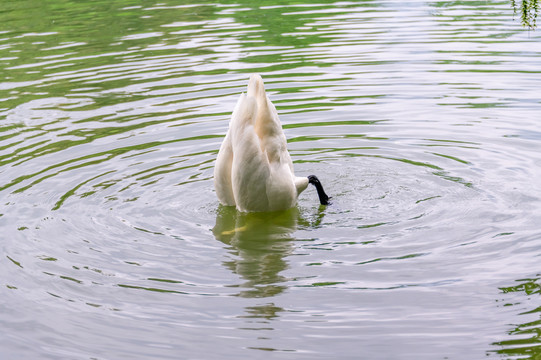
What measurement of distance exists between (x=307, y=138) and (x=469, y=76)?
11.5ft

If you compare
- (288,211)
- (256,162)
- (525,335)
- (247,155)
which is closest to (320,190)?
(288,211)

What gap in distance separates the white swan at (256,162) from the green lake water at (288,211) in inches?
10.4

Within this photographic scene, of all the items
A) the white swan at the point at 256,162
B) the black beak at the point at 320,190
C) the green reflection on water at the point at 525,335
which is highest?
the white swan at the point at 256,162

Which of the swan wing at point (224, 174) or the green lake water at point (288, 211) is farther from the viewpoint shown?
the swan wing at point (224, 174)

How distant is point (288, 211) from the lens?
9.19m

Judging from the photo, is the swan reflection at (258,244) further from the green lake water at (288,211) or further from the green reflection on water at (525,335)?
the green reflection on water at (525,335)

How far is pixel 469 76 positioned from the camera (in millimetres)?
13273

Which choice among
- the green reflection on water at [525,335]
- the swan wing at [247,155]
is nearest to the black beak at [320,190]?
the swan wing at [247,155]

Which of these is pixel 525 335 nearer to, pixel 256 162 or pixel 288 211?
pixel 256 162

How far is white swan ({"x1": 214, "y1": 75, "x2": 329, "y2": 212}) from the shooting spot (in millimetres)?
8438

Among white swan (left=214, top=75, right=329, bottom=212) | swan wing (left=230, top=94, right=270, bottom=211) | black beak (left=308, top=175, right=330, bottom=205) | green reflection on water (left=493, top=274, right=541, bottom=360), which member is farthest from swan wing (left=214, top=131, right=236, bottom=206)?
green reflection on water (left=493, top=274, right=541, bottom=360)

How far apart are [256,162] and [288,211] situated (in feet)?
3.09

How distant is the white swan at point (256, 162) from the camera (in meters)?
8.44

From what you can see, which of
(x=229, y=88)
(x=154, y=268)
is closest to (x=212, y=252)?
(x=154, y=268)
